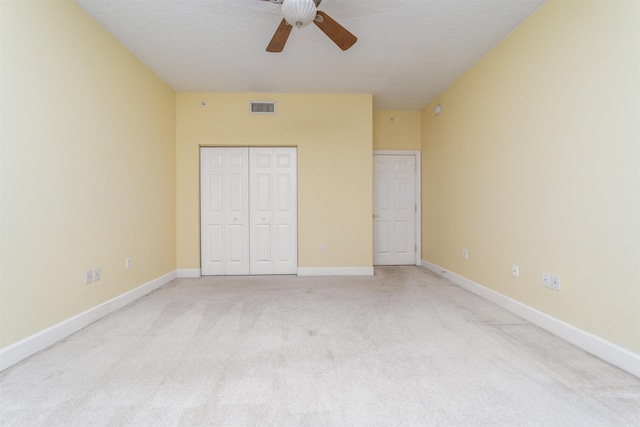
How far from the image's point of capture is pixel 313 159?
165 inches

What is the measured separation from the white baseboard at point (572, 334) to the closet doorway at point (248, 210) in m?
2.63

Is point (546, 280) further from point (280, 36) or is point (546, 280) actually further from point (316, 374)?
point (280, 36)

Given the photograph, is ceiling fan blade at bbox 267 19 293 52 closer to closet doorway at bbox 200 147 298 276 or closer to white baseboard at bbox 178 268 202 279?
closet doorway at bbox 200 147 298 276

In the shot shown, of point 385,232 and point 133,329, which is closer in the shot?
point 133,329

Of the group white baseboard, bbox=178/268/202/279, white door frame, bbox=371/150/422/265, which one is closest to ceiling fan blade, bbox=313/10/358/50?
white door frame, bbox=371/150/422/265

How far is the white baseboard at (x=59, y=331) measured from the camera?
1.76 meters

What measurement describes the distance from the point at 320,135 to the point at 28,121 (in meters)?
3.10

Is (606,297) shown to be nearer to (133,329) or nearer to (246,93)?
(133,329)

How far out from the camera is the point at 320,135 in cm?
420

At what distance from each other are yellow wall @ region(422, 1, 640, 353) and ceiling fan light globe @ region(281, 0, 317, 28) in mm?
1934

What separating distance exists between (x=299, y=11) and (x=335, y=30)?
0.38 meters

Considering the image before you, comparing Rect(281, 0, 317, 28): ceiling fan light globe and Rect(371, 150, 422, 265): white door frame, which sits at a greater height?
Rect(281, 0, 317, 28): ceiling fan light globe

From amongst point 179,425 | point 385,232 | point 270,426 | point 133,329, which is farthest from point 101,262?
point 385,232

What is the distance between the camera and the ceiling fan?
6.28 feet
